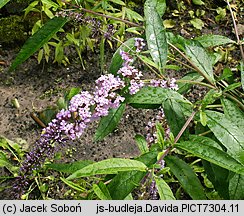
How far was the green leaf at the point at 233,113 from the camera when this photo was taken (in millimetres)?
1416

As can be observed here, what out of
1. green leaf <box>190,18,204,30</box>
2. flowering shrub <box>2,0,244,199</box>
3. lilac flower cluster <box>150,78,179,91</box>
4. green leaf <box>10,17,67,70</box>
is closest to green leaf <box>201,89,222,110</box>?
flowering shrub <box>2,0,244,199</box>

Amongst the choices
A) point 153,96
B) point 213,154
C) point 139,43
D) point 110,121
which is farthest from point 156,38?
point 213,154

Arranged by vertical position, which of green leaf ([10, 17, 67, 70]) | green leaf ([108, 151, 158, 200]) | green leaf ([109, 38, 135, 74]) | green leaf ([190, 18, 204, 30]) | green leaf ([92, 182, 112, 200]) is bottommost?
green leaf ([190, 18, 204, 30])

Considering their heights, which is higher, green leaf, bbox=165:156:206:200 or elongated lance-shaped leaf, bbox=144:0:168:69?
elongated lance-shaped leaf, bbox=144:0:168:69

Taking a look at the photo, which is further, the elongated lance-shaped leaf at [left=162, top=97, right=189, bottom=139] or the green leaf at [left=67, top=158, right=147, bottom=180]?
the elongated lance-shaped leaf at [left=162, top=97, right=189, bottom=139]

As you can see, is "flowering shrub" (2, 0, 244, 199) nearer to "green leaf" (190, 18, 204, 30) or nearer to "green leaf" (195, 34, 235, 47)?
"green leaf" (195, 34, 235, 47)

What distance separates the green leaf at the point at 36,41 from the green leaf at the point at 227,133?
52cm

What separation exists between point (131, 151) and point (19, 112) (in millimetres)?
651

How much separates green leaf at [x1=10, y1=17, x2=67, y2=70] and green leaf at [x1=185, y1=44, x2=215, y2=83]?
16.1 inches

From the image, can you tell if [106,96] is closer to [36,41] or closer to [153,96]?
[153,96]

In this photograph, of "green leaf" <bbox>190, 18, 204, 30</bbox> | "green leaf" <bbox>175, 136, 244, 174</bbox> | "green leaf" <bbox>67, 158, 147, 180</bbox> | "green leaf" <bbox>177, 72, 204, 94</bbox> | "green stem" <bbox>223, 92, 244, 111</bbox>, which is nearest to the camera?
"green leaf" <bbox>67, 158, 147, 180</bbox>

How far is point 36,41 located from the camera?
4.53 feet

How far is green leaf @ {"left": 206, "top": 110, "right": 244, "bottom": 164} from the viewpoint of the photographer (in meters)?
1.26

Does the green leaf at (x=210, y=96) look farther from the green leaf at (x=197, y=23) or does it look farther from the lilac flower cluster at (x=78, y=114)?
the green leaf at (x=197, y=23)
